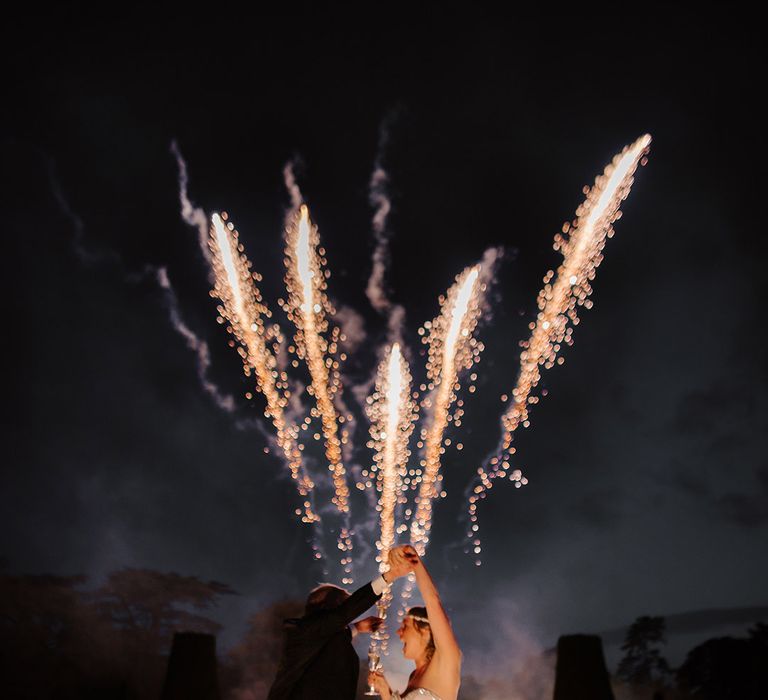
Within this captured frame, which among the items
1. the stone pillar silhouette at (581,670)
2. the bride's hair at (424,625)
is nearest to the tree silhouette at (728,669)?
the stone pillar silhouette at (581,670)

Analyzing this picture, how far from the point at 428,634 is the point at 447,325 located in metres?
7.66

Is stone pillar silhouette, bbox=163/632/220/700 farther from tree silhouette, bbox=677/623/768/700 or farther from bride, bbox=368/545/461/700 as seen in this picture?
tree silhouette, bbox=677/623/768/700

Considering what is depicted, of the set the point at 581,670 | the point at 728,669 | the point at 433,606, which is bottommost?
the point at 433,606

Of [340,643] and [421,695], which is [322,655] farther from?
[421,695]

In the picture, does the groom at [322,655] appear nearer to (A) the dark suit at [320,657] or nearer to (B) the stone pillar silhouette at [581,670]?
(A) the dark suit at [320,657]

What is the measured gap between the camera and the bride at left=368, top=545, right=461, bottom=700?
15.3ft

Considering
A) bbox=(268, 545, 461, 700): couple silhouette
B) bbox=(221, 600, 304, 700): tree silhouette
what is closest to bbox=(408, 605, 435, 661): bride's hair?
bbox=(268, 545, 461, 700): couple silhouette

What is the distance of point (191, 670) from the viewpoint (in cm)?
1622

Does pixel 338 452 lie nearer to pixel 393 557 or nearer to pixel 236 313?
pixel 236 313

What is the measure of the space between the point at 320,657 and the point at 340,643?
129 mm

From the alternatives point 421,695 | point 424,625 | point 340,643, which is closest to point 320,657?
point 340,643

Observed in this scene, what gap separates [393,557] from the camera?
4.61 metres

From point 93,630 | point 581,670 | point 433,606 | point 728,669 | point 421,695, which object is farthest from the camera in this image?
point 728,669

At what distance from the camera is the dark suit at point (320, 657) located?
4273 millimetres
